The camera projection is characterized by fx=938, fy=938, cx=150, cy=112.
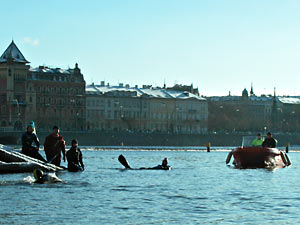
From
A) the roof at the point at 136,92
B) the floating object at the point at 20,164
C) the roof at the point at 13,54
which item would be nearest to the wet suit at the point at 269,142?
the floating object at the point at 20,164

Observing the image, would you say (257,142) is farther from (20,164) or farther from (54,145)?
(20,164)

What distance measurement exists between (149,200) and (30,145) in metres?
11.4

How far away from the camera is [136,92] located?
588ft

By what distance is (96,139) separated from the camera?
463 feet

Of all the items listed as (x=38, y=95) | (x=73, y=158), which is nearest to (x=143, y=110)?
(x=38, y=95)

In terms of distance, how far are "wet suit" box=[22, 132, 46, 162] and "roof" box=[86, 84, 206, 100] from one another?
427 feet

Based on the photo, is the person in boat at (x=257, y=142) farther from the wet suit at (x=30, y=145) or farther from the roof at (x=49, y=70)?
the roof at (x=49, y=70)

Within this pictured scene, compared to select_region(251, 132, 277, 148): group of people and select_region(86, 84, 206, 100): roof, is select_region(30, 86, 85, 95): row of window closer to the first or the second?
select_region(86, 84, 206, 100): roof

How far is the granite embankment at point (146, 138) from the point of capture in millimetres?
130762

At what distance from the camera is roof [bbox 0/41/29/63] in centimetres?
14762

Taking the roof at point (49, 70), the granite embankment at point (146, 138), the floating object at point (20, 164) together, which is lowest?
the floating object at point (20, 164)

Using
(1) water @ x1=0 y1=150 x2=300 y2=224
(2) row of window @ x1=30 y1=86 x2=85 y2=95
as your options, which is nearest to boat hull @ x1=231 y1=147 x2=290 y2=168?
(1) water @ x1=0 y1=150 x2=300 y2=224

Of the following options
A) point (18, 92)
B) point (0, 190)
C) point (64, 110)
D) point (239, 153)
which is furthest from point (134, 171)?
point (64, 110)

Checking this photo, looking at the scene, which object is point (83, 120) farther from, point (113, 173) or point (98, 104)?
point (113, 173)
